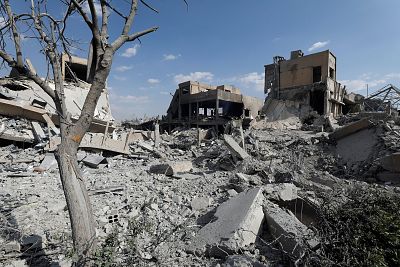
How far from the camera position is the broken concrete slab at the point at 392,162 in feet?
22.8

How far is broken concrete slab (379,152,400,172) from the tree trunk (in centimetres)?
713

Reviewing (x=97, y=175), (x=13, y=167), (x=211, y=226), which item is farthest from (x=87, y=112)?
(x=13, y=167)

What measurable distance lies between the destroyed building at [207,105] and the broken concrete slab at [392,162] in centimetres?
1272

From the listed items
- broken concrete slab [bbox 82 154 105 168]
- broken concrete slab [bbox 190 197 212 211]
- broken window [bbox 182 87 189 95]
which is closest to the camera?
broken concrete slab [bbox 190 197 212 211]

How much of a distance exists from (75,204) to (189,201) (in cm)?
239

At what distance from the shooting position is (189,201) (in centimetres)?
489

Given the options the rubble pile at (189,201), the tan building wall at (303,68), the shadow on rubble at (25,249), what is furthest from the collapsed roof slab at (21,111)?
the tan building wall at (303,68)

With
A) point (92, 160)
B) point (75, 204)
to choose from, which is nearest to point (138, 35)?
point (75, 204)

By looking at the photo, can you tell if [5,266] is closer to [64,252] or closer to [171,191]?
[64,252]

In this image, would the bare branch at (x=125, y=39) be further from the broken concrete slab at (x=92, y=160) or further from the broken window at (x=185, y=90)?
the broken window at (x=185, y=90)

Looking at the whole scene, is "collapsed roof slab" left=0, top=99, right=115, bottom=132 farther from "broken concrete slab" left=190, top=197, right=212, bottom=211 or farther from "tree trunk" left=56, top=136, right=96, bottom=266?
"tree trunk" left=56, top=136, right=96, bottom=266

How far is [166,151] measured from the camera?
11773 millimetres

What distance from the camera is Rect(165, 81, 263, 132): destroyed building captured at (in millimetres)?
20297

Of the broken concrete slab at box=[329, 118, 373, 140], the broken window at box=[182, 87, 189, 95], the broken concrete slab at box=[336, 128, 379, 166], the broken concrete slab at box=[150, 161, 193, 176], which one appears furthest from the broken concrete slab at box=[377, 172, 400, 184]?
the broken window at box=[182, 87, 189, 95]
